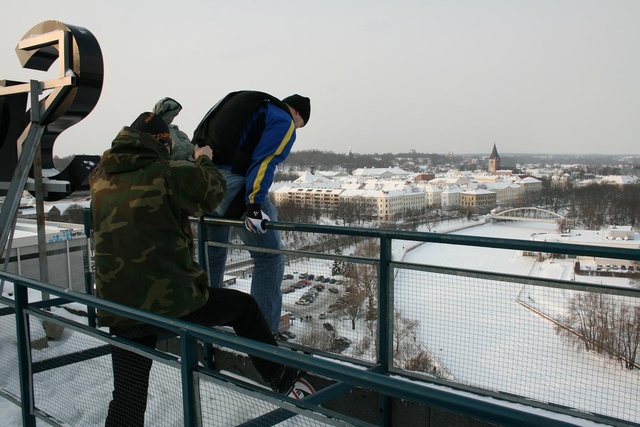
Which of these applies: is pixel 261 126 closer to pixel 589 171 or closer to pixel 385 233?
pixel 385 233

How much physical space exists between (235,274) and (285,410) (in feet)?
7.84

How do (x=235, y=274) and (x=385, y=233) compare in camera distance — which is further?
(x=235, y=274)

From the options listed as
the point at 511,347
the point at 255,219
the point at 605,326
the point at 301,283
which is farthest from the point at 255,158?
the point at 605,326

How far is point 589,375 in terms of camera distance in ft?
9.66

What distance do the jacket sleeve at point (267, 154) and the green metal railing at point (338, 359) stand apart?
0.27 m

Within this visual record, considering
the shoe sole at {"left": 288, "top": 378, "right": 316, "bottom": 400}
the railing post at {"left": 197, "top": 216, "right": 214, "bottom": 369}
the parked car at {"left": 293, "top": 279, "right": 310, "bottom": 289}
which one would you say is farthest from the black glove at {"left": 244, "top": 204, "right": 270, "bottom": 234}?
the shoe sole at {"left": 288, "top": 378, "right": 316, "bottom": 400}

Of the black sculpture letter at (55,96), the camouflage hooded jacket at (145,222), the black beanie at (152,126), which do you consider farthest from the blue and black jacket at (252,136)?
the black sculpture letter at (55,96)

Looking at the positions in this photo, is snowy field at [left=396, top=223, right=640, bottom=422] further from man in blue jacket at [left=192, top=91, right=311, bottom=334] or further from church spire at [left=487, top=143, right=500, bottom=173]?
church spire at [left=487, top=143, right=500, bottom=173]

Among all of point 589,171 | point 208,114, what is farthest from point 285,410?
point 589,171

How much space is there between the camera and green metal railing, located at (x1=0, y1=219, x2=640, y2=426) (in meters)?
1.47

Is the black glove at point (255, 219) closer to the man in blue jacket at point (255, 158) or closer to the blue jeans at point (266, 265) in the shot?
the man in blue jacket at point (255, 158)

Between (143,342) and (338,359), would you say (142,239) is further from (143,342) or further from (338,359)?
(338,359)

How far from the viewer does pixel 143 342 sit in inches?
110

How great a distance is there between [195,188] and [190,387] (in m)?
0.89
